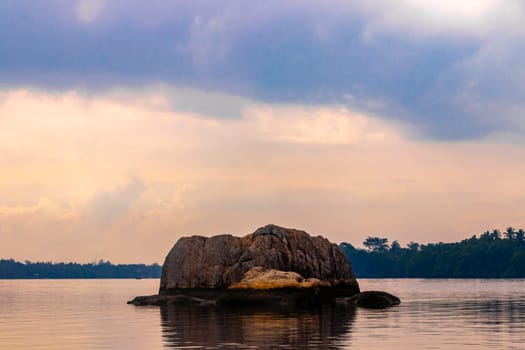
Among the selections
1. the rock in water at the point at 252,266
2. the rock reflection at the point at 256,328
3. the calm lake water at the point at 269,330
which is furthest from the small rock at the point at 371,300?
the calm lake water at the point at 269,330

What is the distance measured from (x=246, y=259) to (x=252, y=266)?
0.98 m

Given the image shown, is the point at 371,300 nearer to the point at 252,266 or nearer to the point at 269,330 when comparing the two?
the point at 252,266

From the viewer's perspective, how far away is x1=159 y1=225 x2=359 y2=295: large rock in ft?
237

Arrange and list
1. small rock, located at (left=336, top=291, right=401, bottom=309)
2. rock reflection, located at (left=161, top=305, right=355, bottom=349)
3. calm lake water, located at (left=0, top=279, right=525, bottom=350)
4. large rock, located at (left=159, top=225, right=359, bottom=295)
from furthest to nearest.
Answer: large rock, located at (left=159, top=225, right=359, bottom=295) < small rock, located at (left=336, top=291, right=401, bottom=309) < calm lake water, located at (left=0, top=279, right=525, bottom=350) < rock reflection, located at (left=161, top=305, right=355, bottom=349)

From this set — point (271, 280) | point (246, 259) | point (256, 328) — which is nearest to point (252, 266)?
point (246, 259)

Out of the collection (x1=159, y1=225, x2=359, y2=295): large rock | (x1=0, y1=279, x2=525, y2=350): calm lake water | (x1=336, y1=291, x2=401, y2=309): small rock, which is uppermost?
(x1=159, y1=225, x2=359, y2=295): large rock

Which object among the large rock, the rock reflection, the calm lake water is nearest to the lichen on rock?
the large rock

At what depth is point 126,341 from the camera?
3678 centimetres

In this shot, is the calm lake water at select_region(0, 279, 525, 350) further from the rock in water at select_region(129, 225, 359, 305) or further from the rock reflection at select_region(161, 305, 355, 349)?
the rock in water at select_region(129, 225, 359, 305)

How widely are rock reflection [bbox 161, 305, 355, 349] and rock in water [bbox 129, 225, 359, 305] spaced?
7.92 meters

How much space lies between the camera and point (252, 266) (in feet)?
235

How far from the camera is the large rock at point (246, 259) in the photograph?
72.3 m

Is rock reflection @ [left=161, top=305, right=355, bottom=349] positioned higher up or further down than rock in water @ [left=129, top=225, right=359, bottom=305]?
further down

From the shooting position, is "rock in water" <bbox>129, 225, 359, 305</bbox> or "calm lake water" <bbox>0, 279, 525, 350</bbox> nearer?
"calm lake water" <bbox>0, 279, 525, 350</bbox>
